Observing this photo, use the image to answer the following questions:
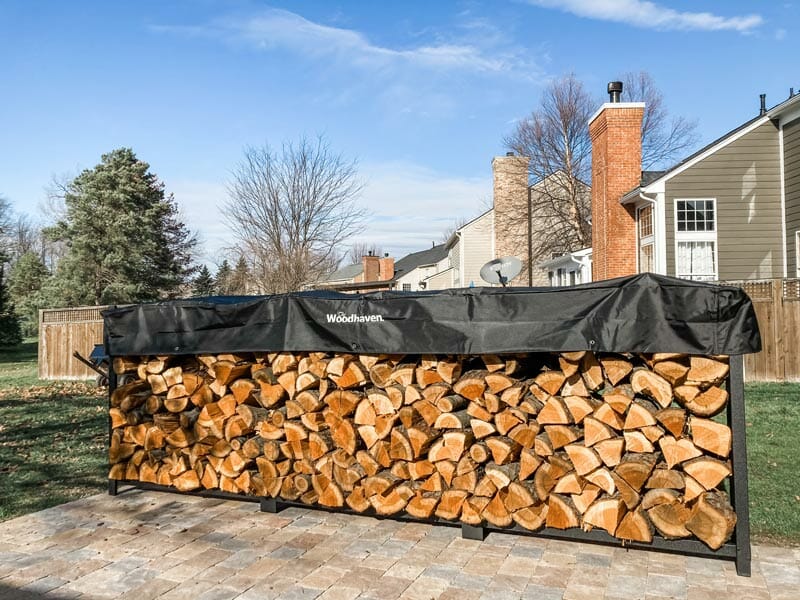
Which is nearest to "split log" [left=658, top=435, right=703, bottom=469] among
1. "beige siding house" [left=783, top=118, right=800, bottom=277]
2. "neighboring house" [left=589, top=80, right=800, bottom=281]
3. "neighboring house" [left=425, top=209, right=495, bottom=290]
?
"neighboring house" [left=589, top=80, right=800, bottom=281]

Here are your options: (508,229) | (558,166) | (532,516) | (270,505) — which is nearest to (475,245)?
(508,229)

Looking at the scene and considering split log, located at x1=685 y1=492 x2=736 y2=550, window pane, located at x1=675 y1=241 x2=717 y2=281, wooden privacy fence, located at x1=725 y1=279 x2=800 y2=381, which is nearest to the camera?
split log, located at x1=685 y1=492 x2=736 y2=550

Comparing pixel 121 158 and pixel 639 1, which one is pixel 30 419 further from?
pixel 121 158

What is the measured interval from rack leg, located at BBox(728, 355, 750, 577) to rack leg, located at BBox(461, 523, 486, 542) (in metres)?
1.53

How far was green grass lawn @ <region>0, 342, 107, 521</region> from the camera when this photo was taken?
5528mm

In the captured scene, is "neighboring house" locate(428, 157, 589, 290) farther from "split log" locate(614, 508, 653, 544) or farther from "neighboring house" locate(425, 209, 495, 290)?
"split log" locate(614, 508, 653, 544)

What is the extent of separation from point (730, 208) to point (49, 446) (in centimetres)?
1406

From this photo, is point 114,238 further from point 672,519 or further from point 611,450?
point 672,519

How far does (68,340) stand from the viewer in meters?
16.6

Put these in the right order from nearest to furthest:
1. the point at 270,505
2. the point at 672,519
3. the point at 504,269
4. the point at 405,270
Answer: the point at 672,519
the point at 270,505
the point at 504,269
the point at 405,270

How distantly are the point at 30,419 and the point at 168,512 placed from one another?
6075mm

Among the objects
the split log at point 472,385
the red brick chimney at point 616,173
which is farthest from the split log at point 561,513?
the red brick chimney at point 616,173

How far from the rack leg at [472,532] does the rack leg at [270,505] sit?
1.53 meters

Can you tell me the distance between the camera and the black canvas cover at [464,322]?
3566 mm
